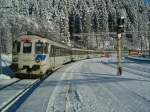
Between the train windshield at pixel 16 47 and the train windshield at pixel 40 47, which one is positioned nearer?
the train windshield at pixel 40 47

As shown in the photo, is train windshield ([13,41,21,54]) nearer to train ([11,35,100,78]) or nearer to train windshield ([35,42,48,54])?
train ([11,35,100,78])

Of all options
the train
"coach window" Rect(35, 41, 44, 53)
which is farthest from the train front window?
"coach window" Rect(35, 41, 44, 53)

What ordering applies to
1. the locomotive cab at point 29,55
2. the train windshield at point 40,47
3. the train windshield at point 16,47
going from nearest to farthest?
the locomotive cab at point 29,55 < the train windshield at point 40,47 < the train windshield at point 16,47

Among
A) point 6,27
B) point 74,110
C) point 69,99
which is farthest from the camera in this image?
point 6,27

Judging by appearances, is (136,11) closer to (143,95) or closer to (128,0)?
(128,0)

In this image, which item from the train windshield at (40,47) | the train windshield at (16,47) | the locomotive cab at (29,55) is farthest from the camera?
the train windshield at (16,47)

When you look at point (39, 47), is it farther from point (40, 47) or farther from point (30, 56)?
point (30, 56)

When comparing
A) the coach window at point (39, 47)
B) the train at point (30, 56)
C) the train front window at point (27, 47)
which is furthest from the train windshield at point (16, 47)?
the coach window at point (39, 47)

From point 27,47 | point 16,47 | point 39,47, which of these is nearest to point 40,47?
point 39,47

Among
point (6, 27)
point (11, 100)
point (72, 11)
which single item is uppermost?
point (72, 11)

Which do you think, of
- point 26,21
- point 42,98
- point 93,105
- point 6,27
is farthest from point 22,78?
point 26,21

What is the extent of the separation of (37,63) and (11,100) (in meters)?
11.5

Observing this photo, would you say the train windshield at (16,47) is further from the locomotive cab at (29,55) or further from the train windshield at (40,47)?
the train windshield at (40,47)

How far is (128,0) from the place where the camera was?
7303 inches
